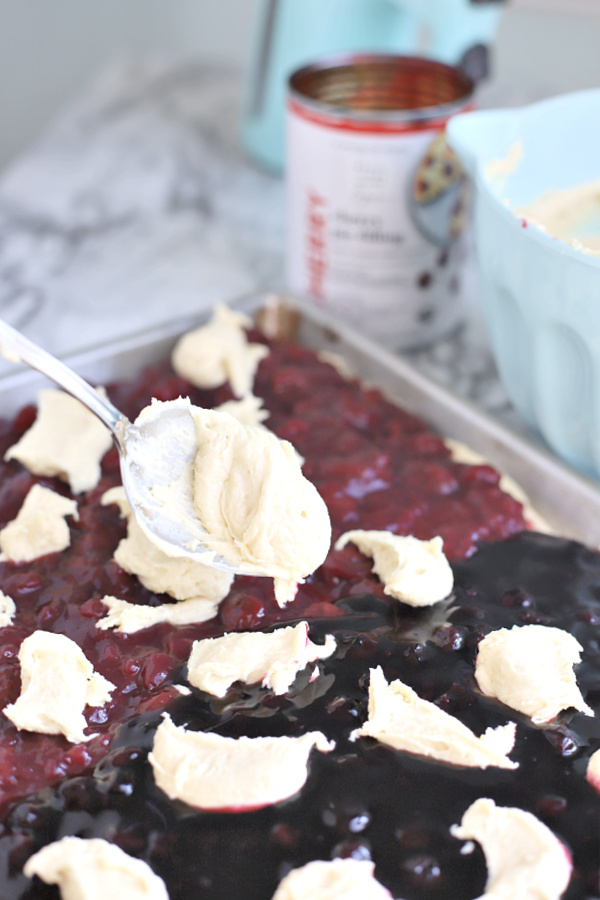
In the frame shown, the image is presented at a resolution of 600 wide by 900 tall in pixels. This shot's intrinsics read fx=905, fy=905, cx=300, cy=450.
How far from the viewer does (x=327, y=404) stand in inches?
51.9

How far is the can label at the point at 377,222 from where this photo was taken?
1396mm

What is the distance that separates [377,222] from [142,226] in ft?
2.35

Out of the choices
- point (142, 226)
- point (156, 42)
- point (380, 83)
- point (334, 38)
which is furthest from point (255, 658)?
point (156, 42)

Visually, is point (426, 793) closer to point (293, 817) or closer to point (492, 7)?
point (293, 817)

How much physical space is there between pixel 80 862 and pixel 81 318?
3.69 feet

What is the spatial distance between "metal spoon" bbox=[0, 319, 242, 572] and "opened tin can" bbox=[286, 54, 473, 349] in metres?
0.58

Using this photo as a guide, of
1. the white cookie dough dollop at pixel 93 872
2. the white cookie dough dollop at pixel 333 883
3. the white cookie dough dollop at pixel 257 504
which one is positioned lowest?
the white cookie dough dollop at pixel 93 872

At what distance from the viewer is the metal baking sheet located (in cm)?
119

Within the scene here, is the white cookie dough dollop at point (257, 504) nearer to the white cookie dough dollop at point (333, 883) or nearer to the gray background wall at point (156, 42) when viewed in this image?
the white cookie dough dollop at point (333, 883)

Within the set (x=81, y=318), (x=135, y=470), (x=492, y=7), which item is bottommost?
(x=81, y=318)

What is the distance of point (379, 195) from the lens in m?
1.43

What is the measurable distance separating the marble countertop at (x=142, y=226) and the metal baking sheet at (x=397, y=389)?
2.7 inches

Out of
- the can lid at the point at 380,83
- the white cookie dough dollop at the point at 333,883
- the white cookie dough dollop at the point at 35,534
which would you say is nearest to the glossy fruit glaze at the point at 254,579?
the white cookie dough dollop at the point at 35,534

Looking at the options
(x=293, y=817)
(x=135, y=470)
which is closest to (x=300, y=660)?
(x=293, y=817)
